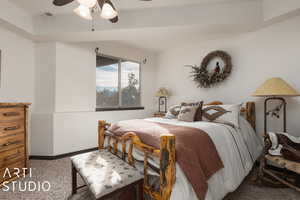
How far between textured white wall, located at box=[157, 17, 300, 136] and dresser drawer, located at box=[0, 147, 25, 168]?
3132mm

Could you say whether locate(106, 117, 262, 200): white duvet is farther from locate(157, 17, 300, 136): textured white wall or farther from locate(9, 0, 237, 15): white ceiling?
locate(9, 0, 237, 15): white ceiling

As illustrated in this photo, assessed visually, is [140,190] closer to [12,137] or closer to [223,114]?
[223,114]

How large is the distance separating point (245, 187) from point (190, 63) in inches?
101

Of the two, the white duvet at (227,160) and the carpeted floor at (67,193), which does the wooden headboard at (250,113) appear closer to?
the white duvet at (227,160)

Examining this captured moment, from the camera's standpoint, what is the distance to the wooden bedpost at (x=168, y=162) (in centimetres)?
120

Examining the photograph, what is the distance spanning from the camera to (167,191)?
3.92 feet

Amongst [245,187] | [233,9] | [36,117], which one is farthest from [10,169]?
[233,9]

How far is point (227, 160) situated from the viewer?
5.57 ft

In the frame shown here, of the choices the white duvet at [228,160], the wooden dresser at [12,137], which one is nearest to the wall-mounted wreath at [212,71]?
the white duvet at [228,160]

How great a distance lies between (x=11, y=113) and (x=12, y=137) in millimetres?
336

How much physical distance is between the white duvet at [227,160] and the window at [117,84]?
6.32ft

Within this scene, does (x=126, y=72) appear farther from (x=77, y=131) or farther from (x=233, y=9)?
(x=233, y=9)

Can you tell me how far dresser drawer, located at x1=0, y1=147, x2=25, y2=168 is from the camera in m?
1.99

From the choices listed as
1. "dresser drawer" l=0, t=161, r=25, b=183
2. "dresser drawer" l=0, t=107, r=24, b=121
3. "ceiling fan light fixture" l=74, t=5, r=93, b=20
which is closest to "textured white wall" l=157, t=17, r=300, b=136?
"ceiling fan light fixture" l=74, t=5, r=93, b=20
